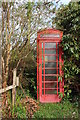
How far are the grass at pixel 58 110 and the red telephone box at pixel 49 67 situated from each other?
13.7 inches

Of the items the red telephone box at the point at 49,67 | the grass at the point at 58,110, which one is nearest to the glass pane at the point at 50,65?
the red telephone box at the point at 49,67

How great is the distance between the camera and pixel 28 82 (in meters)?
6.63

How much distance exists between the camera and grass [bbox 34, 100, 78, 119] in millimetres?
5065

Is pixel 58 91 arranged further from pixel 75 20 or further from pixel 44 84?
pixel 75 20

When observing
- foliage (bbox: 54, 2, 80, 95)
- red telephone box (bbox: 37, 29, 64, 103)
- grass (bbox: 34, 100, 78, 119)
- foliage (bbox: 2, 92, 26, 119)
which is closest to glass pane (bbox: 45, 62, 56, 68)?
red telephone box (bbox: 37, 29, 64, 103)

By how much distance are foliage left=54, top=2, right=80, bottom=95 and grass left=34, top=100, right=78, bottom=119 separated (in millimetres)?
487

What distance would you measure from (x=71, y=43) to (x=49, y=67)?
3.62 feet

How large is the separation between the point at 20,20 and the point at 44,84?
2.26 meters

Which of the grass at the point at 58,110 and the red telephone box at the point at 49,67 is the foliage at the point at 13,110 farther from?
the red telephone box at the point at 49,67

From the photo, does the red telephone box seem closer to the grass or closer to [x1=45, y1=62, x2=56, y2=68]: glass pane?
[x1=45, y1=62, x2=56, y2=68]: glass pane

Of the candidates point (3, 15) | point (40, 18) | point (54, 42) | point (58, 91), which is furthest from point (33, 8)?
point (58, 91)

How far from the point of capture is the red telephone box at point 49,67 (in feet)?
19.8

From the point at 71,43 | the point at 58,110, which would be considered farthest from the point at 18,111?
the point at 71,43

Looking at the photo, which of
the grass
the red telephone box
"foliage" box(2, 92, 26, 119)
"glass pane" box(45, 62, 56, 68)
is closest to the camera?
"foliage" box(2, 92, 26, 119)
